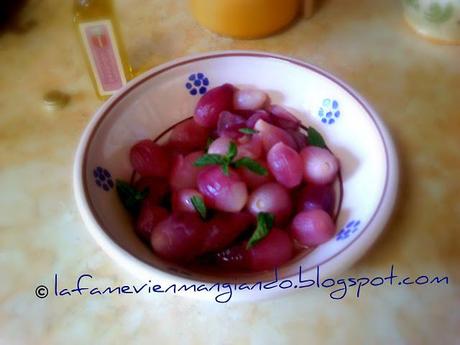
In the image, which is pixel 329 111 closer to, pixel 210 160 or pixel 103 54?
pixel 210 160

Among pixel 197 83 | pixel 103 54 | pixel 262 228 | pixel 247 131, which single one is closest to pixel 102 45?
pixel 103 54

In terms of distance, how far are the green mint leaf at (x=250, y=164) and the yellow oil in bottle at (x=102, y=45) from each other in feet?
0.86

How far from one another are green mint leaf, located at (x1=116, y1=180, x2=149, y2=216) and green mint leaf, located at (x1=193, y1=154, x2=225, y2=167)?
0.07 meters

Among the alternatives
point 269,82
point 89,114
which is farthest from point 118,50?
point 269,82

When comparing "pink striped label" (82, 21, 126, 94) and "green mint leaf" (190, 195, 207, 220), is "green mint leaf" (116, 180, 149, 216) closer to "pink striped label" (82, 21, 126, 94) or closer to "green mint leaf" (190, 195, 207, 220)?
"green mint leaf" (190, 195, 207, 220)

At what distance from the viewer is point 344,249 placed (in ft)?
1.62

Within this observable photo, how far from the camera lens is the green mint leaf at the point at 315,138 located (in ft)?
2.06

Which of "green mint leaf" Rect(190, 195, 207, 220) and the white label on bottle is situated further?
the white label on bottle

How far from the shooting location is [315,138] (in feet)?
2.07

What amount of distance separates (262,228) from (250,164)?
7cm

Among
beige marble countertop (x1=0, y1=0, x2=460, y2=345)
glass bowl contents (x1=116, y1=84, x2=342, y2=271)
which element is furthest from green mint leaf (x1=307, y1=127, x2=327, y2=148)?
beige marble countertop (x1=0, y1=0, x2=460, y2=345)

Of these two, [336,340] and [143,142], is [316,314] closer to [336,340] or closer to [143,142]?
→ [336,340]

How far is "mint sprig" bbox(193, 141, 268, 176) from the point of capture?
546 mm

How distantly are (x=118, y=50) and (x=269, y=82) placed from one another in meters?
0.20
